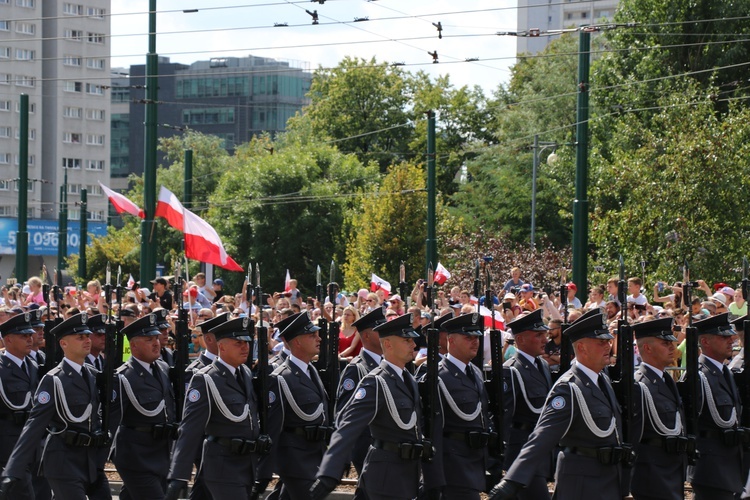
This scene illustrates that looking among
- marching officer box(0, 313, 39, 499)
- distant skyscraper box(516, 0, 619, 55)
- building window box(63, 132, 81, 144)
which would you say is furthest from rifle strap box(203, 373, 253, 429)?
distant skyscraper box(516, 0, 619, 55)

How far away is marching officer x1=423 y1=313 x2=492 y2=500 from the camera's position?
8625 millimetres

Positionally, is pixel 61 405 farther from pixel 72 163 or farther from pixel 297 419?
pixel 72 163

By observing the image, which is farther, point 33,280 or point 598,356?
point 33,280

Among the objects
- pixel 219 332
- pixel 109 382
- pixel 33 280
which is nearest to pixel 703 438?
pixel 219 332

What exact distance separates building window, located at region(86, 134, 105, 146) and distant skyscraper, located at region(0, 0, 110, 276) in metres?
0.08

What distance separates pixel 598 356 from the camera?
777cm

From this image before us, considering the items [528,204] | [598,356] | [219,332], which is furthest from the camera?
[528,204]

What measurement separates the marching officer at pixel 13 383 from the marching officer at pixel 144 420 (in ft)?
4.04

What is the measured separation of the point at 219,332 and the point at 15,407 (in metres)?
2.77

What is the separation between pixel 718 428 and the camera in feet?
29.0

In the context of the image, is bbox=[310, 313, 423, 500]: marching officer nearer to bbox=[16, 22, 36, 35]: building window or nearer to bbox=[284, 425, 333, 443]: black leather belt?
bbox=[284, 425, 333, 443]: black leather belt

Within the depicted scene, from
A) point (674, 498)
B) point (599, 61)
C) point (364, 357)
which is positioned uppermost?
point (599, 61)

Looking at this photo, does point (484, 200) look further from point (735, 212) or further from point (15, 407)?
point (15, 407)

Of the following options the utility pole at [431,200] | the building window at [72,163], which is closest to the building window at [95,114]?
the building window at [72,163]
